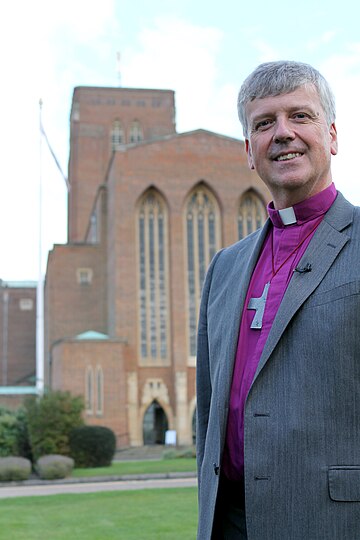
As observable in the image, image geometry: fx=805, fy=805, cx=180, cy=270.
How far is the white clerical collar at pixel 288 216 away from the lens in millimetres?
2318

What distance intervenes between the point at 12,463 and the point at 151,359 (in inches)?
627

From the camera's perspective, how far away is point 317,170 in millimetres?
2260

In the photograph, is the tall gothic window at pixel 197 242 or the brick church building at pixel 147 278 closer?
the brick church building at pixel 147 278

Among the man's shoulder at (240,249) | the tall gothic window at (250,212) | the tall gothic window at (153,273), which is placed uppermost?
the tall gothic window at (250,212)

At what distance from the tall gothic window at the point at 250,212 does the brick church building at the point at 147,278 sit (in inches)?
1.8

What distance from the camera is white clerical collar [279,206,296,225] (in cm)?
232

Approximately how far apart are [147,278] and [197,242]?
275 centimetres

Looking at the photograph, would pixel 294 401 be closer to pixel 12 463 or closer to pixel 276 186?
pixel 276 186

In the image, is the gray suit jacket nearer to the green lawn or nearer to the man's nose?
the man's nose

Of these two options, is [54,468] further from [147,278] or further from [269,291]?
[147,278]

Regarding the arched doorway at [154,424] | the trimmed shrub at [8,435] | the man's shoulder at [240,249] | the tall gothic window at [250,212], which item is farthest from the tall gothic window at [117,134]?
the man's shoulder at [240,249]

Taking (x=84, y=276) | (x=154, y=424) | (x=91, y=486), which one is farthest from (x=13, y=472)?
(x=84, y=276)

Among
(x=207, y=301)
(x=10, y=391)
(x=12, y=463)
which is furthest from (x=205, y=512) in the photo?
(x=10, y=391)

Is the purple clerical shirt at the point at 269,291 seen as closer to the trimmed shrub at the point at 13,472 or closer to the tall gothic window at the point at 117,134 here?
the trimmed shrub at the point at 13,472
